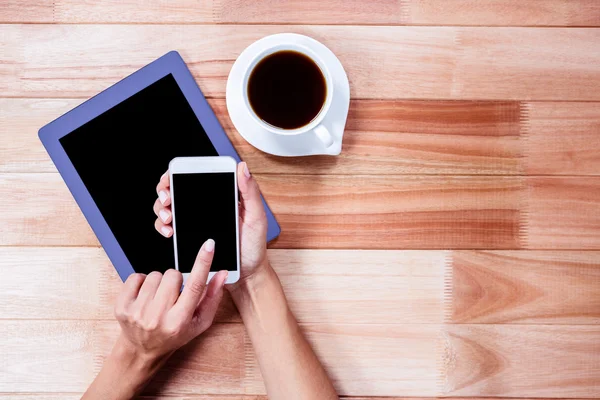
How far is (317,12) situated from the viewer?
0.81m

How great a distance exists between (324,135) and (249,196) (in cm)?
14

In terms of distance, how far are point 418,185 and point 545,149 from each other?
224 mm

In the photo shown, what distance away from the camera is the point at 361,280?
2.71ft

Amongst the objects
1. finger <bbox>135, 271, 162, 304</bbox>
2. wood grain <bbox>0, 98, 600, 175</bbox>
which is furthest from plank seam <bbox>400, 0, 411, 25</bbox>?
finger <bbox>135, 271, 162, 304</bbox>

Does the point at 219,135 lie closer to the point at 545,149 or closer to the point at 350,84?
the point at 350,84

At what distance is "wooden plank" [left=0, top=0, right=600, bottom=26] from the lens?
80 centimetres

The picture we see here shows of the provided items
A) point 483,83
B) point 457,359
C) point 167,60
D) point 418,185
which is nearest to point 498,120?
point 483,83

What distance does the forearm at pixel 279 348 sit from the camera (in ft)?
2.56

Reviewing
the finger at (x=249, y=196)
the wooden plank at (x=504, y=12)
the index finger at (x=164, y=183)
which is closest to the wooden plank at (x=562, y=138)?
the wooden plank at (x=504, y=12)

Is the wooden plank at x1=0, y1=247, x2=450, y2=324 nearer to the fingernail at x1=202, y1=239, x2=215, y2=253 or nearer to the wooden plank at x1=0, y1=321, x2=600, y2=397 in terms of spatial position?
the wooden plank at x1=0, y1=321, x2=600, y2=397

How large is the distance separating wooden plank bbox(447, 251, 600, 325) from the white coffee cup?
12.7 inches

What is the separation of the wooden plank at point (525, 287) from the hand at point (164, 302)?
414 millimetres

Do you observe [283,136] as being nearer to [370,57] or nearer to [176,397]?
[370,57]

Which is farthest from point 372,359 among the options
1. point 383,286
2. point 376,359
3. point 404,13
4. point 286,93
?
point 404,13
